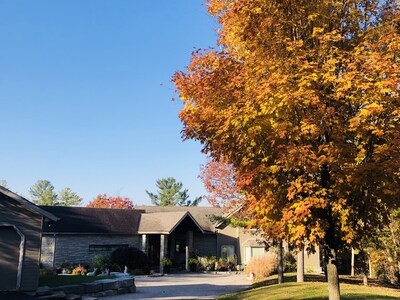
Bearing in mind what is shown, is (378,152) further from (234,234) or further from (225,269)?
(234,234)

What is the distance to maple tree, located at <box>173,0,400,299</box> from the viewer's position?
A: 22.5 ft

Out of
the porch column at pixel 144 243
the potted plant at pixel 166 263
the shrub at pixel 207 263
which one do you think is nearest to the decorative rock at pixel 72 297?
the potted plant at pixel 166 263

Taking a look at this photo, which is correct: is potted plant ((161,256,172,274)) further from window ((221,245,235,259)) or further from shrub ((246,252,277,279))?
shrub ((246,252,277,279))

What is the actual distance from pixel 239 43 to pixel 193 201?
273 feet

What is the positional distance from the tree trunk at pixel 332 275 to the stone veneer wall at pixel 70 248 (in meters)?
28.5

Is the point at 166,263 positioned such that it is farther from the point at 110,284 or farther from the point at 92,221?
the point at 110,284

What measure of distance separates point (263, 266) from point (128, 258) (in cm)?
1192

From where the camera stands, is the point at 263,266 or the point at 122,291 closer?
the point at 122,291

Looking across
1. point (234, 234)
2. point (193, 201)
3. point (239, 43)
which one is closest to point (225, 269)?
point (234, 234)

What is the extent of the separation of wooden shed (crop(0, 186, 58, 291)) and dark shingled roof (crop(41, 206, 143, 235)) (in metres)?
16.8

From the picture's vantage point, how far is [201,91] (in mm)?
8078

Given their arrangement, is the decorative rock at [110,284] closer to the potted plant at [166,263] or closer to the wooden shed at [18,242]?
the wooden shed at [18,242]

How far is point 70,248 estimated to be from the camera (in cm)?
Result: 3266

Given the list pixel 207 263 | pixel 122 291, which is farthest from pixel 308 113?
pixel 207 263
